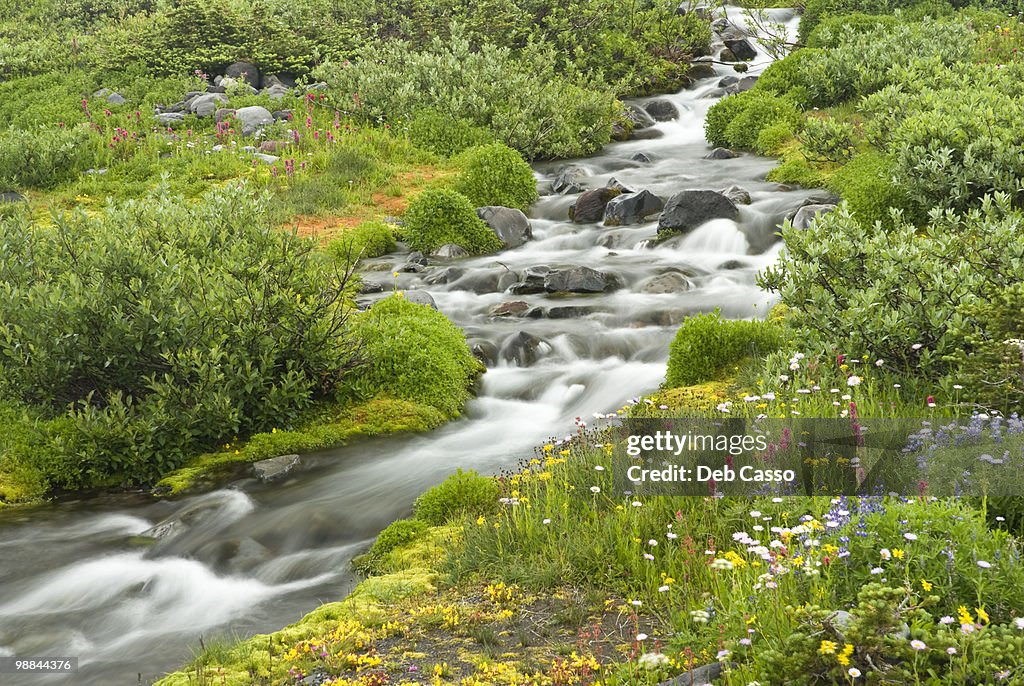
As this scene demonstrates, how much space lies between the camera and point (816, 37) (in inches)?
957

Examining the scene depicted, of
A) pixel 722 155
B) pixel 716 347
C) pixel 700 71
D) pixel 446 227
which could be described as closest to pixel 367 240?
pixel 446 227

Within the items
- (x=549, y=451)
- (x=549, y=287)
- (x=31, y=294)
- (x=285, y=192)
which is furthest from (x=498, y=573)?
(x=285, y=192)

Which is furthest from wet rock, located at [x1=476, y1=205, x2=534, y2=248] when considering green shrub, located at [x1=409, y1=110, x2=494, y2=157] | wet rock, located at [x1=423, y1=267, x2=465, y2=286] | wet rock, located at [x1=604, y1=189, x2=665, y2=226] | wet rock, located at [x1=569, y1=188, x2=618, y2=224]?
green shrub, located at [x1=409, y1=110, x2=494, y2=157]

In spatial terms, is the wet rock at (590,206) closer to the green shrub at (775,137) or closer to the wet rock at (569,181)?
the wet rock at (569,181)

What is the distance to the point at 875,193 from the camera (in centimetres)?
1262

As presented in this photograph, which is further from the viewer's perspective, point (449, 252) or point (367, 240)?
point (449, 252)

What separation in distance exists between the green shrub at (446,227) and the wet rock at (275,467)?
7.25 meters

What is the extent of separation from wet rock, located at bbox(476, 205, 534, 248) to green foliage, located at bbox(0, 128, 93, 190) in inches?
334

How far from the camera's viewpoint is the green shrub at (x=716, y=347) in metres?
9.02

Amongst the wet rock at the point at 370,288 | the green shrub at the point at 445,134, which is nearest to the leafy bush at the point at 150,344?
the wet rock at the point at 370,288

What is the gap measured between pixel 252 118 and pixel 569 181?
26.2ft

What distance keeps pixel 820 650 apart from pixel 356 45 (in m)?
25.3

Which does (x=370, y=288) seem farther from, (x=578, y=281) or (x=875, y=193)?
(x=875, y=193)

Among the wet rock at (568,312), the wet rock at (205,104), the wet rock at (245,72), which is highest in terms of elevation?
the wet rock at (245,72)
